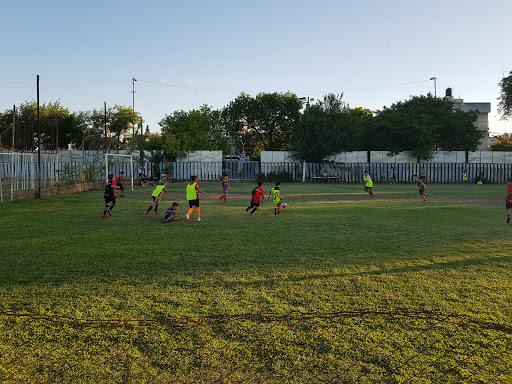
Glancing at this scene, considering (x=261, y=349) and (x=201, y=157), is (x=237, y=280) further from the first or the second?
(x=201, y=157)

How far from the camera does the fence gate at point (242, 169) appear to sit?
137 ft

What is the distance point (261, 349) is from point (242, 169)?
38208 millimetres

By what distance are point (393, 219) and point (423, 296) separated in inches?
310

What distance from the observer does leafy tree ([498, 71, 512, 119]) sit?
37.9 metres

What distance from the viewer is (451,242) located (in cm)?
912

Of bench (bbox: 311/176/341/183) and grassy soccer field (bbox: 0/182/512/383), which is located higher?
bench (bbox: 311/176/341/183)

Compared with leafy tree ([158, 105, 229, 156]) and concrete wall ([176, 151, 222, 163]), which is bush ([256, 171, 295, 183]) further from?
leafy tree ([158, 105, 229, 156])

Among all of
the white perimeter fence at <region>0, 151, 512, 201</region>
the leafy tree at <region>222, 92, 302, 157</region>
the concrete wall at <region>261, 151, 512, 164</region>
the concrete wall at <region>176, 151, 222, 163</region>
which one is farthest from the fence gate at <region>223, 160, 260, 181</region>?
the leafy tree at <region>222, 92, 302, 157</region>

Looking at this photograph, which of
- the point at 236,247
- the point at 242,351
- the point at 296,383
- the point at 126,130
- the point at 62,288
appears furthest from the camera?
the point at 126,130

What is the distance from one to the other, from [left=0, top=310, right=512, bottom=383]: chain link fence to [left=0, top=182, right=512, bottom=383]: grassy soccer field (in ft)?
0.08

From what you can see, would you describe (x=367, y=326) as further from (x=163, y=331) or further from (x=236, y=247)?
(x=236, y=247)

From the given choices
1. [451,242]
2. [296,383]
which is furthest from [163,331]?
[451,242]

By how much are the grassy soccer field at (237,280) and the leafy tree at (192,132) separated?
100ft

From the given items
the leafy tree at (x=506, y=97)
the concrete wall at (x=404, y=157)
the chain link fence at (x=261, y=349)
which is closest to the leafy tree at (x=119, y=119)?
the concrete wall at (x=404, y=157)
